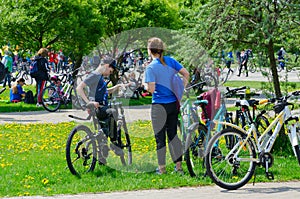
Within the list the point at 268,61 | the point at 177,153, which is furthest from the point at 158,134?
the point at 268,61

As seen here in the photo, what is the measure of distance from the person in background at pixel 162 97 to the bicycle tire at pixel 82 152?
878 millimetres

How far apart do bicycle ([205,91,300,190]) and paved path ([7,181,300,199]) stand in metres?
0.14

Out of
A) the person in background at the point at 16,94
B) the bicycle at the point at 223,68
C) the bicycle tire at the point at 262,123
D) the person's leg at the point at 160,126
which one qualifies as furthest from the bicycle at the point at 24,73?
the person's leg at the point at 160,126

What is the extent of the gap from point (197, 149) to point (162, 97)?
2.75ft

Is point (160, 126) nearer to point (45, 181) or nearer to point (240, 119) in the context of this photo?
point (240, 119)

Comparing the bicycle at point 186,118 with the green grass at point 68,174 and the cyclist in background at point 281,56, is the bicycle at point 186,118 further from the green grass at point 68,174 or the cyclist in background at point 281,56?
the cyclist in background at point 281,56

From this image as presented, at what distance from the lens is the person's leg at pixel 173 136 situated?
8859 mm

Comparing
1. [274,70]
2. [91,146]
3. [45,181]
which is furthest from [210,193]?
[274,70]

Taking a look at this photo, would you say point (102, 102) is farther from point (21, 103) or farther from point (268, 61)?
point (21, 103)

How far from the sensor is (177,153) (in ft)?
29.7

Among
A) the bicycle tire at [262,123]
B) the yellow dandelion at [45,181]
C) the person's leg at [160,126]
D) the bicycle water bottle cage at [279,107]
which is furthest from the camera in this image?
the bicycle tire at [262,123]

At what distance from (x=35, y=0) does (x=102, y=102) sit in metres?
12.2

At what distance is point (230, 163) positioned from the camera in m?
8.20

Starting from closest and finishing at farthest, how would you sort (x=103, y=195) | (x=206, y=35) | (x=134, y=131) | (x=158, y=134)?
(x=103, y=195) → (x=158, y=134) → (x=206, y=35) → (x=134, y=131)
